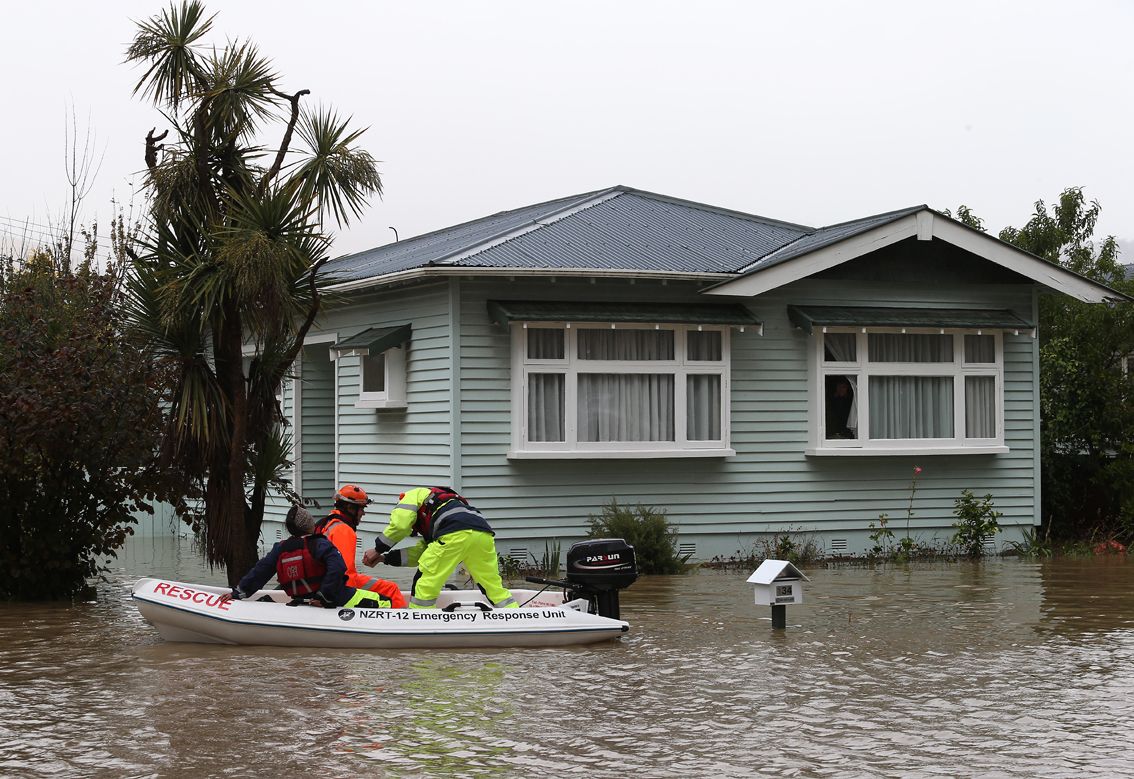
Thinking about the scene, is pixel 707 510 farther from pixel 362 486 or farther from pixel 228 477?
pixel 228 477

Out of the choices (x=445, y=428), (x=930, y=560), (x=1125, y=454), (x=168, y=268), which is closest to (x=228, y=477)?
(x=168, y=268)

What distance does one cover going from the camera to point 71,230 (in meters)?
23.7

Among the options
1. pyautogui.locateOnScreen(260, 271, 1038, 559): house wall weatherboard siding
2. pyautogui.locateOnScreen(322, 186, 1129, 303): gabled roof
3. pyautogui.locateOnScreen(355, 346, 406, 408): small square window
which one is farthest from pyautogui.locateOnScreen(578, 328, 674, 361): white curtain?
pyautogui.locateOnScreen(355, 346, 406, 408): small square window

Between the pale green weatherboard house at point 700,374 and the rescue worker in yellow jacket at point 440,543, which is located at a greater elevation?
the pale green weatherboard house at point 700,374

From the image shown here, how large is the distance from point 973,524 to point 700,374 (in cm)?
436

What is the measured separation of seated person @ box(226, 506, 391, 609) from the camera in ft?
39.2

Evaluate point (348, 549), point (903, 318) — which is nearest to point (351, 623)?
point (348, 549)

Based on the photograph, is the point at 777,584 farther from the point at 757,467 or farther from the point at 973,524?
the point at 973,524

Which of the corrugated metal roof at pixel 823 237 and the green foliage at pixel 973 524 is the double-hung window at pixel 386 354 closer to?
the corrugated metal roof at pixel 823 237

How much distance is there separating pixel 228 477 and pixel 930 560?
963cm

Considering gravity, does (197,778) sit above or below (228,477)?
below

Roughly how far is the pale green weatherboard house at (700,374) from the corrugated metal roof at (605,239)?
61 mm

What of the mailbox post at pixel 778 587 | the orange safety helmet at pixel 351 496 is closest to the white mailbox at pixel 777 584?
the mailbox post at pixel 778 587

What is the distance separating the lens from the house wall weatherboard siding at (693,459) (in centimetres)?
1798
